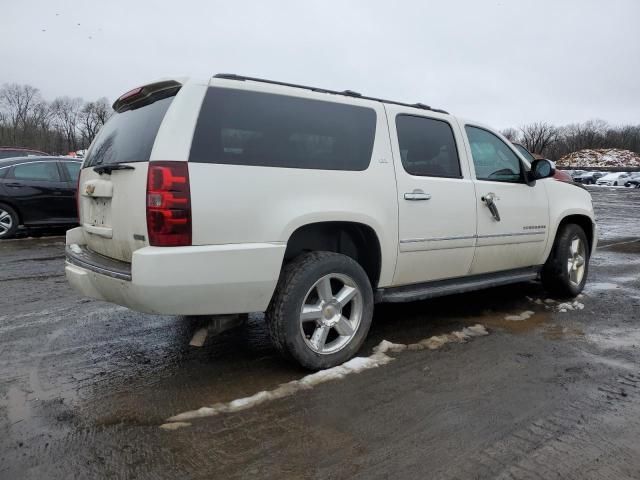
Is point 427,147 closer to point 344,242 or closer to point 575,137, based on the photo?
point 344,242

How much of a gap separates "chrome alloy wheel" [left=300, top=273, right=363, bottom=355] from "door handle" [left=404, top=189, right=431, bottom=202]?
78 centimetres

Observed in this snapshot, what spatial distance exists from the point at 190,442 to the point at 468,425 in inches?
57.0

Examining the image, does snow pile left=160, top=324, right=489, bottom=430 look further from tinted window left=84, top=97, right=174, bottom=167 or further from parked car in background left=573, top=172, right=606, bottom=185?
parked car in background left=573, top=172, right=606, bottom=185

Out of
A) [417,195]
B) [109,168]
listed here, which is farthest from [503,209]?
[109,168]

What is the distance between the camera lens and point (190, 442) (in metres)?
2.52

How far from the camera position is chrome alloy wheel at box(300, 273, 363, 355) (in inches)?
130

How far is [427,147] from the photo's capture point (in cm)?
406

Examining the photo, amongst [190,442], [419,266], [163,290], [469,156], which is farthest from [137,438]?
[469,156]

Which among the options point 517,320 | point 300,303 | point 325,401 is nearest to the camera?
point 325,401

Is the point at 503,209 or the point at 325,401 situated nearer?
the point at 325,401

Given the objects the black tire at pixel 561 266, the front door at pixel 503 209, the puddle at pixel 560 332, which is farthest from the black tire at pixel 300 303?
the black tire at pixel 561 266

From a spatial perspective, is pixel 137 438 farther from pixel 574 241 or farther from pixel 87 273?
pixel 574 241

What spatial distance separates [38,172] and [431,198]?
8.58m

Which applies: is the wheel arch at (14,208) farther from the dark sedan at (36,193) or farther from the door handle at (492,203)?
the door handle at (492,203)
